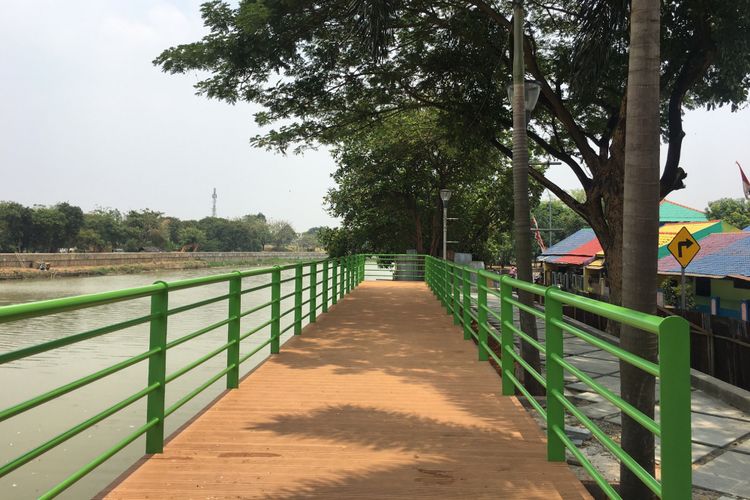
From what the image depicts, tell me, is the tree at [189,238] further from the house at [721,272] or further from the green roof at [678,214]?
the house at [721,272]

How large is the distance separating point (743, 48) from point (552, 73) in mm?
5349

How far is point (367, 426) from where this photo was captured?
14.1 ft

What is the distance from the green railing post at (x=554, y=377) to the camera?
3418 mm

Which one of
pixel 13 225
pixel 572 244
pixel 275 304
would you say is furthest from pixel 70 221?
pixel 275 304

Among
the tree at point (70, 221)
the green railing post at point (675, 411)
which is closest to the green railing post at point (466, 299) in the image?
the green railing post at point (675, 411)

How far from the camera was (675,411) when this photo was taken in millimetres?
1928

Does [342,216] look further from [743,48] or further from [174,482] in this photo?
[174,482]

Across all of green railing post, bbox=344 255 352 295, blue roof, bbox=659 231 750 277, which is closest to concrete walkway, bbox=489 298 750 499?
green railing post, bbox=344 255 352 295

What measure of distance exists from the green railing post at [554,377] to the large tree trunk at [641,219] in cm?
46

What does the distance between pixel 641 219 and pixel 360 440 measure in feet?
8.54

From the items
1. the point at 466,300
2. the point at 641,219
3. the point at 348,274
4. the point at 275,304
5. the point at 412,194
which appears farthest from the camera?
the point at 412,194

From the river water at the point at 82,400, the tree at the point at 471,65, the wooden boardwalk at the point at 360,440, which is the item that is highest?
the tree at the point at 471,65

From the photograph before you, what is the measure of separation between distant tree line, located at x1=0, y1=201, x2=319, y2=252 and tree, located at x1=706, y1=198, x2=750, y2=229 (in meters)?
69.3

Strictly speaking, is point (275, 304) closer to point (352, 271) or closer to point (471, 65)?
point (471, 65)
